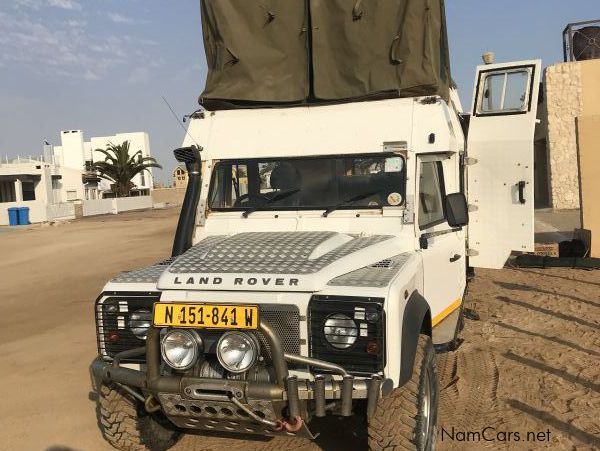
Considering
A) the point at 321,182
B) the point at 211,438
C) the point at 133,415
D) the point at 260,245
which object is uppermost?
the point at 321,182

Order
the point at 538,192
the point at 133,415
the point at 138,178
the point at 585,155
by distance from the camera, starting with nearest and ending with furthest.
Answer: the point at 133,415, the point at 585,155, the point at 538,192, the point at 138,178

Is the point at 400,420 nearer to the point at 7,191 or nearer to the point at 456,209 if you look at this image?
the point at 456,209

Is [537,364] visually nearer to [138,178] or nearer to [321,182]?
[321,182]

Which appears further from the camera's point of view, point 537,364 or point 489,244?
point 489,244

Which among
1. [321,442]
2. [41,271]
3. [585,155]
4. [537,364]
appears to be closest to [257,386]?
[321,442]

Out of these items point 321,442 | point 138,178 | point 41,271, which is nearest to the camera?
point 321,442

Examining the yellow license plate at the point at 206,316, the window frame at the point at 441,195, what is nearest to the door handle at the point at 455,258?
the window frame at the point at 441,195

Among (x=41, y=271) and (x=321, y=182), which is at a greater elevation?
(x=321, y=182)

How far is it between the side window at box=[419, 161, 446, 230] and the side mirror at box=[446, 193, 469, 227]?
0.22 m

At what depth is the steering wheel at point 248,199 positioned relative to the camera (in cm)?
452

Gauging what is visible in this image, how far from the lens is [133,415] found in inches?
143

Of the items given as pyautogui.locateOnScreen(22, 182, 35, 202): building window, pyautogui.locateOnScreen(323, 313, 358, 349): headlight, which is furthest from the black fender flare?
pyautogui.locateOnScreen(22, 182, 35, 202): building window

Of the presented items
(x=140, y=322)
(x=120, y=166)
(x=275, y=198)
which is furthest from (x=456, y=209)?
(x=120, y=166)

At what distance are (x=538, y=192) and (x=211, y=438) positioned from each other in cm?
2189
